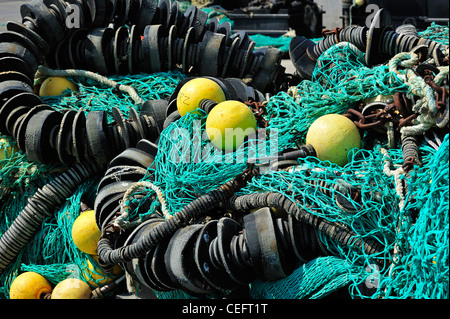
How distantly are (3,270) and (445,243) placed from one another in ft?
9.45

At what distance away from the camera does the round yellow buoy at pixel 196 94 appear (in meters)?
3.62

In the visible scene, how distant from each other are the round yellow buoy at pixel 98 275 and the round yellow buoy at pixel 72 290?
6 cm

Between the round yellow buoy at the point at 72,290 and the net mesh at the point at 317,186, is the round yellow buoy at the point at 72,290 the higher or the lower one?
the lower one

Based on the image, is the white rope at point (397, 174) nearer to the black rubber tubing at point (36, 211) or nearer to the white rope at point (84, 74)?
the black rubber tubing at point (36, 211)

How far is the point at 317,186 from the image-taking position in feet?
9.64

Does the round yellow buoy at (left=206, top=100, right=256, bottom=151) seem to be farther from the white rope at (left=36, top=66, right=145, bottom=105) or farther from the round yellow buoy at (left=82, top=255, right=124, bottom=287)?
the white rope at (left=36, top=66, right=145, bottom=105)

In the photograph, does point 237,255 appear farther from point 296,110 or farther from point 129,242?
point 296,110

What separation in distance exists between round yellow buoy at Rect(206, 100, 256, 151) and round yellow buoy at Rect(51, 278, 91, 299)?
1.23m

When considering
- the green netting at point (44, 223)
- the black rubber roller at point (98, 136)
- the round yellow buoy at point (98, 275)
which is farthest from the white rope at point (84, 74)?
the round yellow buoy at point (98, 275)

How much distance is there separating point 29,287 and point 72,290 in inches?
12.9

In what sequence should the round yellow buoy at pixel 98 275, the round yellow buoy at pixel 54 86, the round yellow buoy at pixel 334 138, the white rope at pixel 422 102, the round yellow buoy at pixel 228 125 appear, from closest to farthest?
the white rope at pixel 422 102 → the round yellow buoy at pixel 334 138 → the round yellow buoy at pixel 228 125 → the round yellow buoy at pixel 98 275 → the round yellow buoy at pixel 54 86

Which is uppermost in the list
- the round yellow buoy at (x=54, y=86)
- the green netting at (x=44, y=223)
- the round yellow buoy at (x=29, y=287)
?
the round yellow buoy at (x=54, y=86)

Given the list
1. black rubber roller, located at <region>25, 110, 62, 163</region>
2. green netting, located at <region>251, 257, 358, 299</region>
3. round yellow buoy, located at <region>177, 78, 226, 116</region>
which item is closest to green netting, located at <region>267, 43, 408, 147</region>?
round yellow buoy, located at <region>177, 78, 226, 116</region>

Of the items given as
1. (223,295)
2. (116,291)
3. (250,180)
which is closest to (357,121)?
(250,180)
